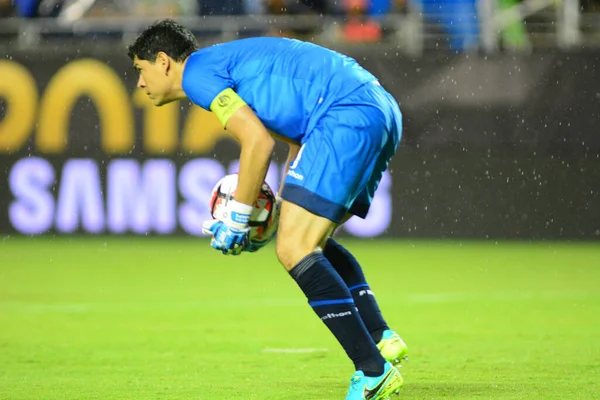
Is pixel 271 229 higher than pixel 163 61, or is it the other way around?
pixel 163 61

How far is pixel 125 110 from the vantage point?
1459 cm

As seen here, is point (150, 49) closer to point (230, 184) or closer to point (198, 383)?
point (230, 184)

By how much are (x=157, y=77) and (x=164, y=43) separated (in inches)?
6.5

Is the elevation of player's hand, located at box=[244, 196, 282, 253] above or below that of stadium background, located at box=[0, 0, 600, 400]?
above

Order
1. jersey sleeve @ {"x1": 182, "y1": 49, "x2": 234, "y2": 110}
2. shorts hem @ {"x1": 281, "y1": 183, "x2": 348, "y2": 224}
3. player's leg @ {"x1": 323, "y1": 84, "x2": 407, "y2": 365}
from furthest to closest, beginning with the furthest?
player's leg @ {"x1": 323, "y1": 84, "x2": 407, "y2": 365} < jersey sleeve @ {"x1": 182, "y1": 49, "x2": 234, "y2": 110} < shorts hem @ {"x1": 281, "y1": 183, "x2": 348, "y2": 224}

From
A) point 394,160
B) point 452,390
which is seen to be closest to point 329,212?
point 452,390

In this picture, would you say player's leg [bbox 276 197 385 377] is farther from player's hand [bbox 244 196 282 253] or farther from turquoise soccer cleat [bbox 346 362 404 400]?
A: player's hand [bbox 244 196 282 253]

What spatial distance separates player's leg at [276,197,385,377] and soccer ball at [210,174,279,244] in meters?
0.39

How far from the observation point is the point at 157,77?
551 centimetres

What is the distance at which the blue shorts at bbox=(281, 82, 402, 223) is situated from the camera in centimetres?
517

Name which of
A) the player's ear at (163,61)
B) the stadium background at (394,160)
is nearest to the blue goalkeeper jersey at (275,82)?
the player's ear at (163,61)

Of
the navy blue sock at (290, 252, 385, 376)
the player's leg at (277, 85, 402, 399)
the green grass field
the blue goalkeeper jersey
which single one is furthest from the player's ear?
the green grass field

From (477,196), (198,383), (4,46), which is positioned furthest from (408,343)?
(4,46)

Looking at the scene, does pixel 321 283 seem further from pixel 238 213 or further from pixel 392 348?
pixel 392 348
